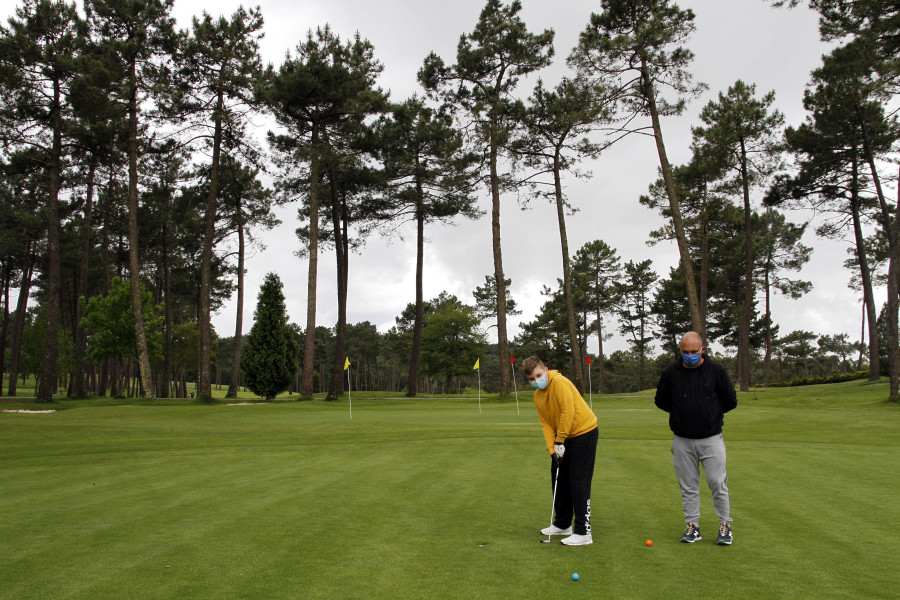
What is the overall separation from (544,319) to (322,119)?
44856 mm

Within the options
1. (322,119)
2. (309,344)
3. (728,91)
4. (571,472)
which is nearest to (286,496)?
(571,472)

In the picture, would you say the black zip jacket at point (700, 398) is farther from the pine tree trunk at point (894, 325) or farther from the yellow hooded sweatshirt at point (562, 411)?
the pine tree trunk at point (894, 325)

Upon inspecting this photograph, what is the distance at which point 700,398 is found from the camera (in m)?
5.58

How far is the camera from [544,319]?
234 ft

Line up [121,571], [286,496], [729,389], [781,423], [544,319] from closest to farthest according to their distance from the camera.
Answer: [121,571], [729,389], [286,496], [781,423], [544,319]

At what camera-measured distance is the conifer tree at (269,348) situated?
37.0m

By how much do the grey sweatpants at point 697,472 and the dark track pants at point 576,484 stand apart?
2.73 ft

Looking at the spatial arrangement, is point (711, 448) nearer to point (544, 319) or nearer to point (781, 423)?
point (781, 423)

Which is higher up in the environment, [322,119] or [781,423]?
[322,119]

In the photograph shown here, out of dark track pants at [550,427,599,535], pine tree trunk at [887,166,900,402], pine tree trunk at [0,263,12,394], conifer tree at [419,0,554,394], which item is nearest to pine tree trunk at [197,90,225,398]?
conifer tree at [419,0,554,394]

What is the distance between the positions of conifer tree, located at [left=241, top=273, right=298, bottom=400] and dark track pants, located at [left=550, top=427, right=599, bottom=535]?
109ft

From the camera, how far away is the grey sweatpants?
216 inches

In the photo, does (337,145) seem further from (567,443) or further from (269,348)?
(567,443)

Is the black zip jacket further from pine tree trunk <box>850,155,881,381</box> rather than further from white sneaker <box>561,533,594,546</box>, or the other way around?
pine tree trunk <box>850,155,881,381</box>
